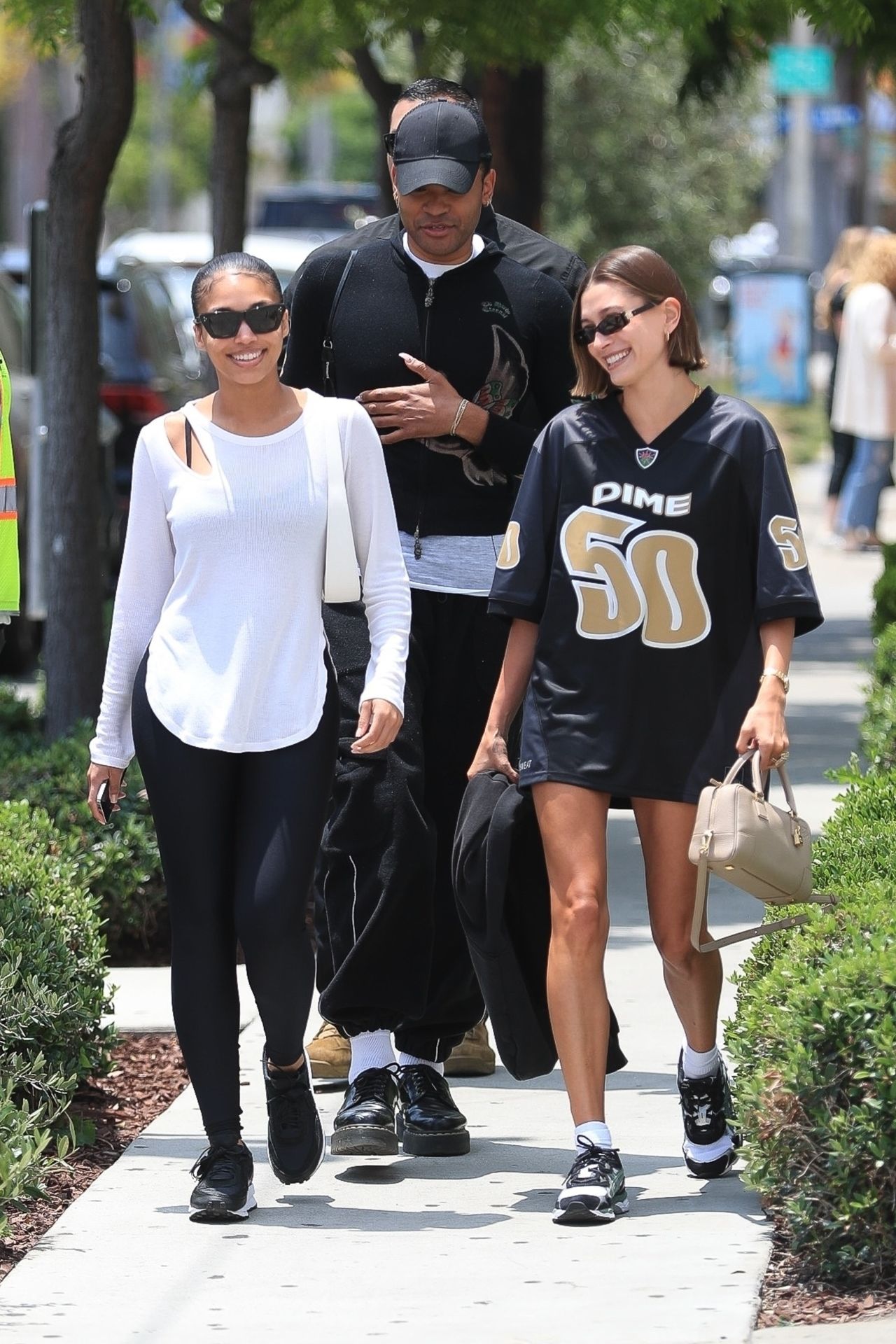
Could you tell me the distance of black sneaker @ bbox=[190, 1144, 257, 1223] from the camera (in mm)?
4562

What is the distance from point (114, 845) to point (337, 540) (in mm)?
2441

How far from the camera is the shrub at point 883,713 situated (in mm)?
7014

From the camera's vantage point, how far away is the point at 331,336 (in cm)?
524

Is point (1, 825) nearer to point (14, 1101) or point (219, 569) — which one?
point (14, 1101)

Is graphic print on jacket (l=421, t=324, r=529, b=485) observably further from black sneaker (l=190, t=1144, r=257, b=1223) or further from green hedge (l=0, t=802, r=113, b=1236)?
black sneaker (l=190, t=1144, r=257, b=1223)

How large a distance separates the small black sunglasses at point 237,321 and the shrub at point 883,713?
2.75 metres

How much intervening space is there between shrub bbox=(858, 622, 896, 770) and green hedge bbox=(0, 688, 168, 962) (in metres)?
2.07

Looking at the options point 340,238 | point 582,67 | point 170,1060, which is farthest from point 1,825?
point 582,67

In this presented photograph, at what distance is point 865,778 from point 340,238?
72.2 inches

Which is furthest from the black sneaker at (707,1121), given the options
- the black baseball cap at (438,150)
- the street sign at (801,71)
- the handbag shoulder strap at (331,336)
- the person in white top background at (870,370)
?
the street sign at (801,71)

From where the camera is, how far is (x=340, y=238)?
5.49 metres

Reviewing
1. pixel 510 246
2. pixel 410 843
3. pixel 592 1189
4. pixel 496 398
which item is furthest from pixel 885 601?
pixel 592 1189

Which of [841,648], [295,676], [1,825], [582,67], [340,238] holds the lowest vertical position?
[841,648]

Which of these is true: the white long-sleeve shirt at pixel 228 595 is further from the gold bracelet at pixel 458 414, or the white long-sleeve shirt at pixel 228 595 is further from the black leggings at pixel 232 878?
the gold bracelet at pixel 458 414
